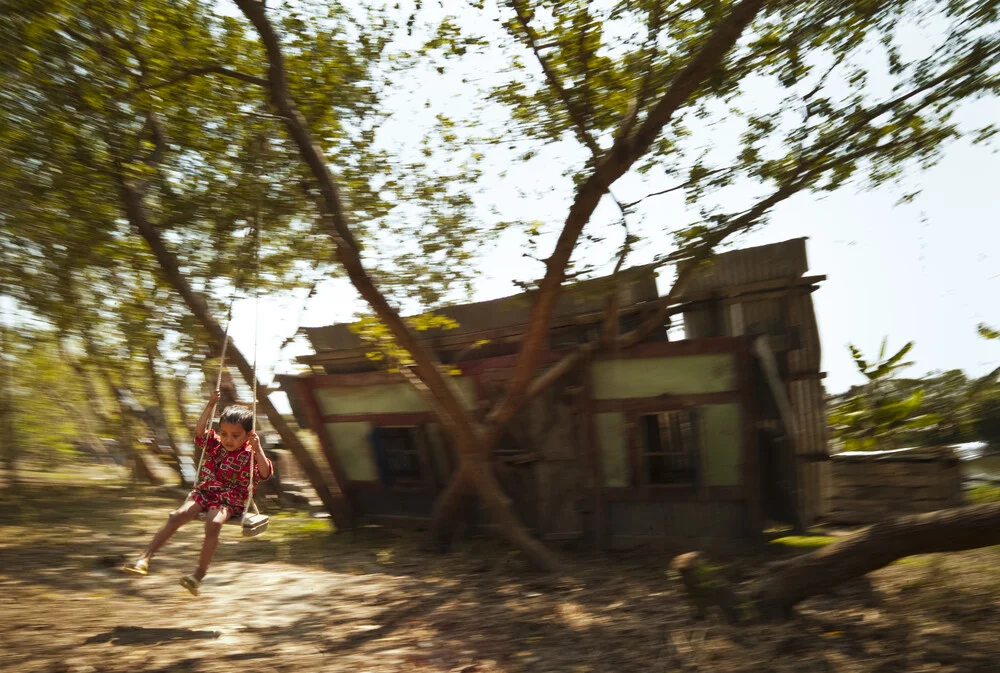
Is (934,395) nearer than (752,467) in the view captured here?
No

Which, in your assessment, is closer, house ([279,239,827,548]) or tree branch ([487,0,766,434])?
tree branch ([487,0,766,434])

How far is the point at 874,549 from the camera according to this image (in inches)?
204

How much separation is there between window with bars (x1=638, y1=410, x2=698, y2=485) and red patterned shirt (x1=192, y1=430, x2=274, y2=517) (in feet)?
15.1

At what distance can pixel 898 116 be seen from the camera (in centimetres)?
710

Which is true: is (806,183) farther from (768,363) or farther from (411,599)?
(411,599)

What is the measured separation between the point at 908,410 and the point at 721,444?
3.88 m

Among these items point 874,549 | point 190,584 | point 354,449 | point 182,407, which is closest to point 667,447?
point 874,549

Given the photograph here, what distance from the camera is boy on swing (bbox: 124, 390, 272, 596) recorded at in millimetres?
6215

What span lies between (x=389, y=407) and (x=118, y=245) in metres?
4.23

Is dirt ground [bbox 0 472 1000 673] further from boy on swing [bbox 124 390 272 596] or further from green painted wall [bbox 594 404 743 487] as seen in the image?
green painted wall [bbox 594 404 743 487]

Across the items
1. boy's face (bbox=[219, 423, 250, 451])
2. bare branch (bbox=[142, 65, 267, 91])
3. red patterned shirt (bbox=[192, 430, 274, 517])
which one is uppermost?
bare branch (bbox=[142, 65, 267, 91])

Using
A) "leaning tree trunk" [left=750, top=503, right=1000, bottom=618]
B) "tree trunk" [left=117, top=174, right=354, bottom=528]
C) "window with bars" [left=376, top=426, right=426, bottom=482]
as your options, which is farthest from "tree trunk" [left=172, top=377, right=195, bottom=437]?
"leaning tree trunk" [left=750, top=503, right=1000, bottom=618]

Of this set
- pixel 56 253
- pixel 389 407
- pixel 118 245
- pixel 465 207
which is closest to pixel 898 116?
pixel 465 207

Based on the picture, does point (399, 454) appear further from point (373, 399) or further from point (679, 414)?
point (679, 414)
